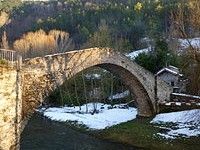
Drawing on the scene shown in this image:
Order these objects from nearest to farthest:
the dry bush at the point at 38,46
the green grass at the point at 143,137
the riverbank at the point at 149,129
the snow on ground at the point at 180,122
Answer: the green grass at the point at 143,137, the riverbank at the point at 149,129, the snow on ground at the point at 180,122, the dry bush at the point at 38,46

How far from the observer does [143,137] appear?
87.1ft

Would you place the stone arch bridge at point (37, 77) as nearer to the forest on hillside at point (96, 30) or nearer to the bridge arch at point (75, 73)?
the bridge arch at point (75, 73)

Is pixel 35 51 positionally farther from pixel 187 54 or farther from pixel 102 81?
pixel 187 54

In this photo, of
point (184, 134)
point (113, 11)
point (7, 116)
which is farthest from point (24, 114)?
point (113, 11)


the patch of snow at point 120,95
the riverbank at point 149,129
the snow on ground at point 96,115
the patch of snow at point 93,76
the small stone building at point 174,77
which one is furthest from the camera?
the patch of snow at point 93,76

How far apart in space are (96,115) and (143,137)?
24.5ft

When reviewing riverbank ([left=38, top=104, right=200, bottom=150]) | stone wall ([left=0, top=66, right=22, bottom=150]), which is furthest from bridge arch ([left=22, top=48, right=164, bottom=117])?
riverbank ([left=38, top=104, right=200, bottom=150])

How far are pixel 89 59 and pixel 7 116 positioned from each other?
7.68 metres

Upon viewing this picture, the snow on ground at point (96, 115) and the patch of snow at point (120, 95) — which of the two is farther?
the patch of snow at point (120, 95)

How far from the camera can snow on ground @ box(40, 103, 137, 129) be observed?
31.0 m

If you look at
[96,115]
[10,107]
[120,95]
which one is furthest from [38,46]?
[10,107]

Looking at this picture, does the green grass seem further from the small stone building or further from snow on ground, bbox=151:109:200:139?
the small stone building

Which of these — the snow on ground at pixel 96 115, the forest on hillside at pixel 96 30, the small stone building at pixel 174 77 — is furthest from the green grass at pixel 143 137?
the forest on hillside at pixel 96 30

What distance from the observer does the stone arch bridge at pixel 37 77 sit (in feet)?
60.3
